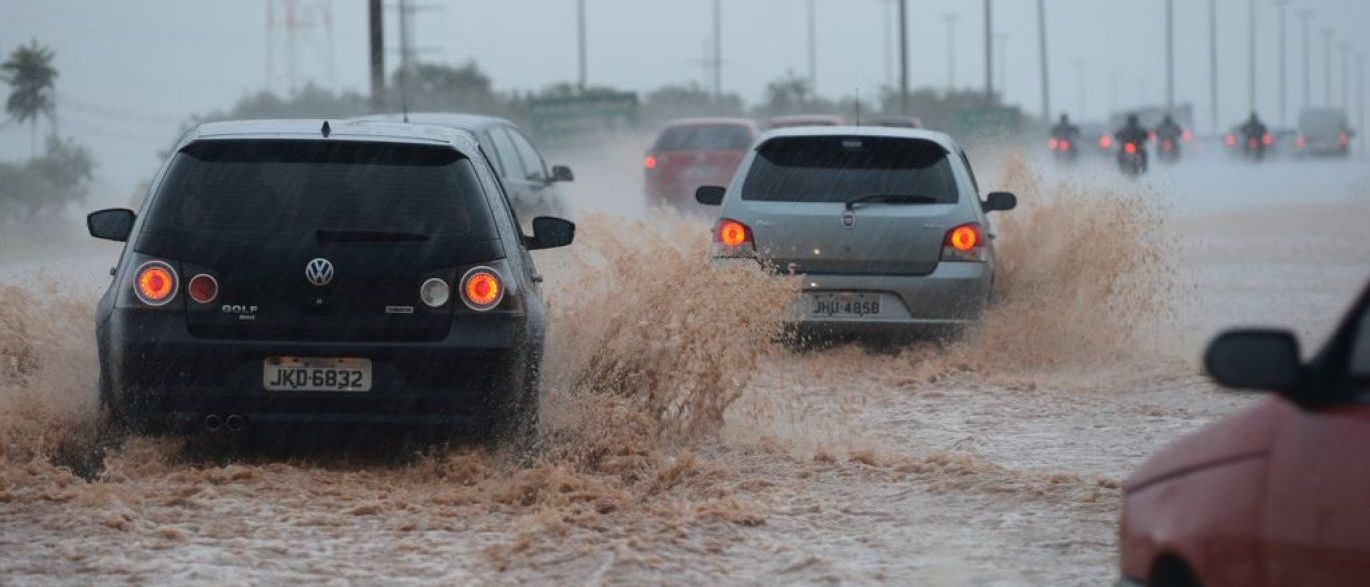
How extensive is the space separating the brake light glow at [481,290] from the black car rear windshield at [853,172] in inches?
217

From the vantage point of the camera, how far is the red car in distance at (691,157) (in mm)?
32188

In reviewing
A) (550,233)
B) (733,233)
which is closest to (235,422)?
(550,233)

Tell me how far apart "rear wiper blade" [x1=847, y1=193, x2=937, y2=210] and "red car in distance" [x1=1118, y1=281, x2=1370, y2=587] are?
952 centimetres

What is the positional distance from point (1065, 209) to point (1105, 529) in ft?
30.0

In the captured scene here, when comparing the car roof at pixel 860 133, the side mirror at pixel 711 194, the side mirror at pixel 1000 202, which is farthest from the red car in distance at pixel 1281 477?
the side mirror at pixel 1000 202

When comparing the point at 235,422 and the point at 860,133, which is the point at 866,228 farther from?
the point at 235,422

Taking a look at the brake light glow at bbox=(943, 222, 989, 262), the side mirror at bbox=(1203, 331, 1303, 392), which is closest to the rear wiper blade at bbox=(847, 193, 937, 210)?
the brake light glow at bbox=(943, 222, 989, 262)

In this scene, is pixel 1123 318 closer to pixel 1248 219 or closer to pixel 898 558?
pixel 898 558

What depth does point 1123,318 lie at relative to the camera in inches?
627

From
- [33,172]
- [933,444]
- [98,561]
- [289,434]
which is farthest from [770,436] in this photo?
[33,172]

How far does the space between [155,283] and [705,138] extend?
24.7m

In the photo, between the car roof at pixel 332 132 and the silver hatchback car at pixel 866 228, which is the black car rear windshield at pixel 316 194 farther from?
the silver hatchback car at pixel 866 228

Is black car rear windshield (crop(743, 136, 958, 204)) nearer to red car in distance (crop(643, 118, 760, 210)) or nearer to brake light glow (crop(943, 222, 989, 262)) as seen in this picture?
brake light glow (crop(943, 222, 989, 262))

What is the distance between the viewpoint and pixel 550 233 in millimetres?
9914
